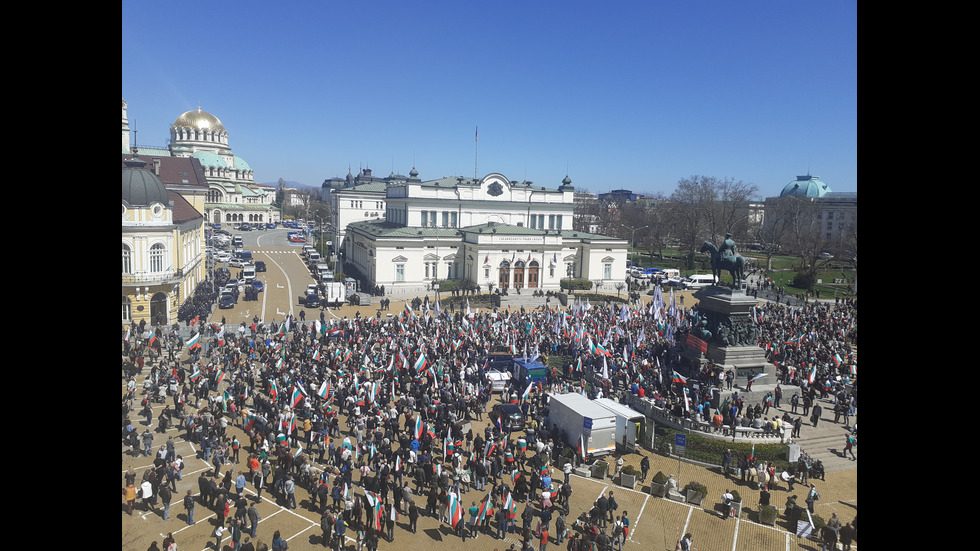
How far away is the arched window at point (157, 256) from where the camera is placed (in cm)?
3369

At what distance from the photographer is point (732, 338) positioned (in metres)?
23.7

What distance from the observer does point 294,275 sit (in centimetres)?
5675

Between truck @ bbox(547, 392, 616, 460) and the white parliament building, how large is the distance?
102 feet

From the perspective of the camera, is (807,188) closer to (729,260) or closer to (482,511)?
(729,260)

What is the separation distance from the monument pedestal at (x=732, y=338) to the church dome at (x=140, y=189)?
2991cm

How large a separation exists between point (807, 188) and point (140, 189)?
68.3 m

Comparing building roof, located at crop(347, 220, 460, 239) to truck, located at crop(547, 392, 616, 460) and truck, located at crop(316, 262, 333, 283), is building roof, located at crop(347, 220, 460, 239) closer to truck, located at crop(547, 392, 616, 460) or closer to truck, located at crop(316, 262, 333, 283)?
truck, located at crop(316, 262, 333, 283)

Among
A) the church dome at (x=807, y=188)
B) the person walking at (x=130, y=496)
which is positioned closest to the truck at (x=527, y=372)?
the person walking at (x=130, y=496)

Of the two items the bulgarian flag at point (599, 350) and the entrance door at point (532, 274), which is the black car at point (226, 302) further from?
the bulgarian flag at point (599, 350)
